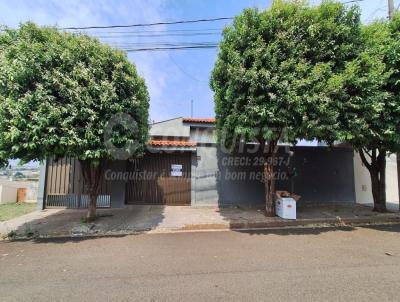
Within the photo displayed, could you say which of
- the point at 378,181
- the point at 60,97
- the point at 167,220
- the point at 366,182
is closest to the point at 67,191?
the point at 167,220

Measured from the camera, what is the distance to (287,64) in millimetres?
6414

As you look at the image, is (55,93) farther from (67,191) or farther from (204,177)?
(204,177)

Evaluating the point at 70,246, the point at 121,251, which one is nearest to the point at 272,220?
the point at 121,251

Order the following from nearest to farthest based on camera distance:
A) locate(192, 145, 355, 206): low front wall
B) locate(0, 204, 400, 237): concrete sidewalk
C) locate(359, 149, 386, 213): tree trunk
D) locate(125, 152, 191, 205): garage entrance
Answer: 1. locate(0, 204, 400, 237): concrete sidewalk
2. locate(359, 149, 386, 213): tree trunk
3. locate(125, 152, 191, 205): garage entrance
4. locate(192, 145, 355, 206): low front wall

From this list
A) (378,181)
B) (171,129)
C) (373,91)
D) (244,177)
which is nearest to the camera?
(373,91)

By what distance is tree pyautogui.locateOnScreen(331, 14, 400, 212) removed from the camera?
6.49 m

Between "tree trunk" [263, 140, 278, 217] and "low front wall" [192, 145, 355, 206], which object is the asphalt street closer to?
"tree trunk" [263, 140, 278, 217]

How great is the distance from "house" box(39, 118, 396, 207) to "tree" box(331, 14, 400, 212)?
3849 millimetres

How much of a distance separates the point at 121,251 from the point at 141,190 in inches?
211

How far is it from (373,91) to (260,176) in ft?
18.4

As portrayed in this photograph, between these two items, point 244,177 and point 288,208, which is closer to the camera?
point 288,208

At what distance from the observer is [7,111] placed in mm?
6043

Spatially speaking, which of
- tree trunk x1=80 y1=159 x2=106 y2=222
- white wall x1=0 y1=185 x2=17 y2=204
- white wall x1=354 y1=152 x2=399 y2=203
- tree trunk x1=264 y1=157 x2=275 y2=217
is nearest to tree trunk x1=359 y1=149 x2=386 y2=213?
white wall x1=354 y1=152 x2=399 y2=203

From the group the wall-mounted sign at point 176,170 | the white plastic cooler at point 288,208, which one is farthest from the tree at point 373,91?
the wall-mounted sign at point 176,170
